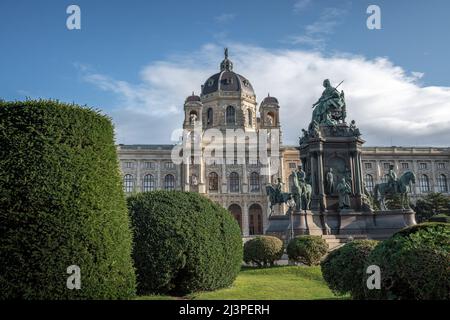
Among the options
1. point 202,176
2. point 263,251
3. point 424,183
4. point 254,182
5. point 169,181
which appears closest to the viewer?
point 263,251

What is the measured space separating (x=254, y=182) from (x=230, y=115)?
1319cm

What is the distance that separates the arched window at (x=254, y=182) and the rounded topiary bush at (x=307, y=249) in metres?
52.9

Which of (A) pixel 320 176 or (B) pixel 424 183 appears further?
(B) pixel 424 183

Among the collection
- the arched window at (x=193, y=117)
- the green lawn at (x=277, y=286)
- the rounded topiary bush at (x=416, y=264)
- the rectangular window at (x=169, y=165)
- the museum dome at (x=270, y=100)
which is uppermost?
the museum dome at (x=270, y=100)

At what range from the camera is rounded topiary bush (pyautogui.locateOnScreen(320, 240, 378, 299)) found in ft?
30.0

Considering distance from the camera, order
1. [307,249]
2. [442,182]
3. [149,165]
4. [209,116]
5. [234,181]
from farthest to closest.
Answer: [442,182] → [209,116] → [149,165] → [234,181] → [307,249]

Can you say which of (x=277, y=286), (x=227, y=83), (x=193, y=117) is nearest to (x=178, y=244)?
(x=277, y=286)

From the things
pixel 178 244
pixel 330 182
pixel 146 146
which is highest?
pixel 146 146

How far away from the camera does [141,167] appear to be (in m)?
75.5

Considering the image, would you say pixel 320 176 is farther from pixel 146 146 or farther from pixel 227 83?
pixel 146 146

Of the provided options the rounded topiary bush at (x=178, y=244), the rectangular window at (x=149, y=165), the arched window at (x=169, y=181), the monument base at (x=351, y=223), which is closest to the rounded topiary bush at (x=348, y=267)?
the rounded topiary bush at (x=178, y=244)

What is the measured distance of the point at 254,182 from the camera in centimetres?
7150

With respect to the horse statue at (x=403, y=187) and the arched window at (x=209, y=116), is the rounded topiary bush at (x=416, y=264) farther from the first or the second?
the arched window at (x=209, y=116)

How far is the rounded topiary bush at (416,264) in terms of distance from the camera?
6.40 m
